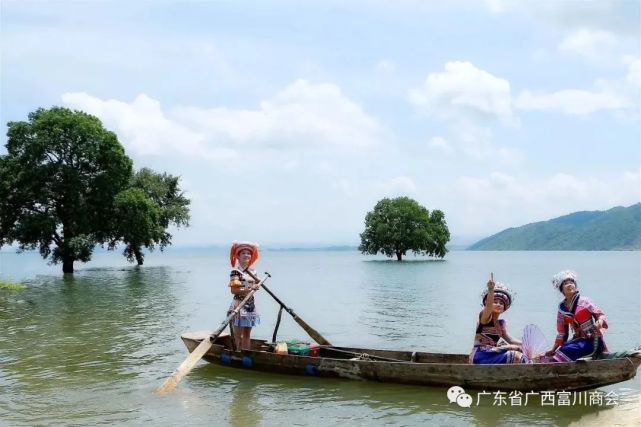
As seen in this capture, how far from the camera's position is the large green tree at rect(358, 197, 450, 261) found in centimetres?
10862

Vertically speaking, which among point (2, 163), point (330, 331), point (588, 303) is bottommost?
point (330, 331)

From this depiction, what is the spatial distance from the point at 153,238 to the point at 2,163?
1336 cm

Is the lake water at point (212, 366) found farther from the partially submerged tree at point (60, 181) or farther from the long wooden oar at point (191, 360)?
the partially submerged tree at point (60, 181)

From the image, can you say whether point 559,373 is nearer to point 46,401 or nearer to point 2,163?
point 46,401

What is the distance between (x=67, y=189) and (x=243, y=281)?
40317 millimetres

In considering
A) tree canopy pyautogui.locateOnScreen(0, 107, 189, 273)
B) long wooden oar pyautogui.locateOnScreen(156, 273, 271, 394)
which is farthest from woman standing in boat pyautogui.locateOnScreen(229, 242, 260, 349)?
tree canopy pyautogui.locateOnScreen(0, 107, 189, 273)

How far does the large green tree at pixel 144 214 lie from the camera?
50.7m

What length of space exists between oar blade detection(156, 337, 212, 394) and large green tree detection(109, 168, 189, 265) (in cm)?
3919

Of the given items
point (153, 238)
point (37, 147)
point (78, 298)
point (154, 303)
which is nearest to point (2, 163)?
point (37, 147)

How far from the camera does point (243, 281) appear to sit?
13.5 m

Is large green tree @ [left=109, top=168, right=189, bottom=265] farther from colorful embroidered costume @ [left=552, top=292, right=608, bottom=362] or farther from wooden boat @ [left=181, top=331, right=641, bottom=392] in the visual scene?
colorful embroidered costume @ [left=552, top=292, right=608, bottom=362]

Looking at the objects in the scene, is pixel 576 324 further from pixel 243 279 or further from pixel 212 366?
pixel 212 366

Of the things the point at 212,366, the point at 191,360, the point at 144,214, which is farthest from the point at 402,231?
the point at 191,360

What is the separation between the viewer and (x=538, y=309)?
30.9 meters
